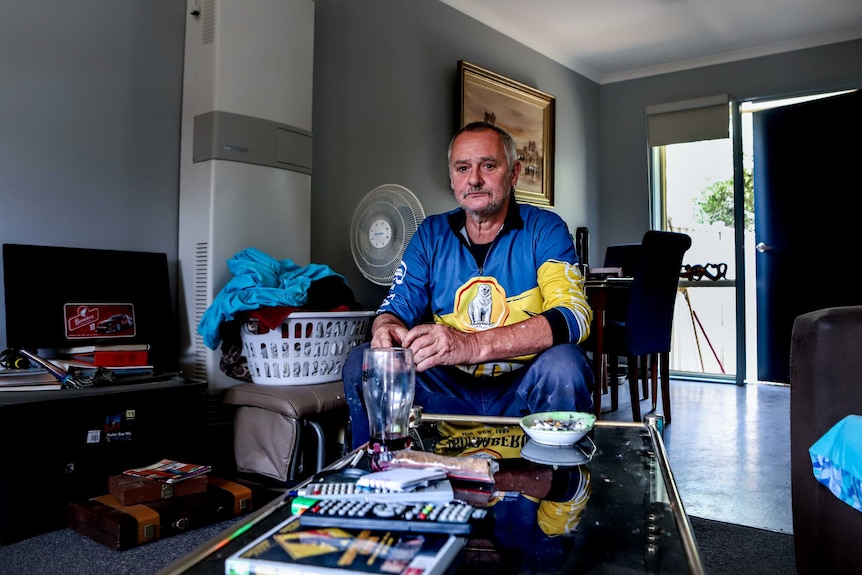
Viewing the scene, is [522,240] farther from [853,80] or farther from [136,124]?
[853,80]

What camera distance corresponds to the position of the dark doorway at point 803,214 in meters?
4.34

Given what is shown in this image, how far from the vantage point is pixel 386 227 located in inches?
103

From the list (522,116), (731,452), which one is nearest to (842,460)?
(731,452)

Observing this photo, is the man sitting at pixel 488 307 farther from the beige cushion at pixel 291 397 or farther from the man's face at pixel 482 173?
the beige cushion at pixel 291 397

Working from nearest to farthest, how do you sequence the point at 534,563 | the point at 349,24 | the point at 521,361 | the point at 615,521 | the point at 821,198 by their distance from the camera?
1. the point at 534,563
2. the point at 615,521
3. the point at 521,361
4. the point at 349,24
5. the point at 821,198

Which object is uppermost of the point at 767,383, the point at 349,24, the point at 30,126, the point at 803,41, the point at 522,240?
the point at 803,41

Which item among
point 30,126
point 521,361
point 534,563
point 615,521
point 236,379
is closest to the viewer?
point 534,563

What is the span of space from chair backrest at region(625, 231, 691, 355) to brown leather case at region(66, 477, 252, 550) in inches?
82.1

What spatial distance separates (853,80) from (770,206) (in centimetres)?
104

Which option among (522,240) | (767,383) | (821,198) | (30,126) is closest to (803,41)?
(821,198)

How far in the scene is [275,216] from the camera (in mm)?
2398

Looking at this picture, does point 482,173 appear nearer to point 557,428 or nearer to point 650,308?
point 557,428

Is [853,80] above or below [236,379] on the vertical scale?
above

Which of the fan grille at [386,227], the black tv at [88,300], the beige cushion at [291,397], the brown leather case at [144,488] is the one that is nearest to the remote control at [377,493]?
the brown leather case at [144,488]
